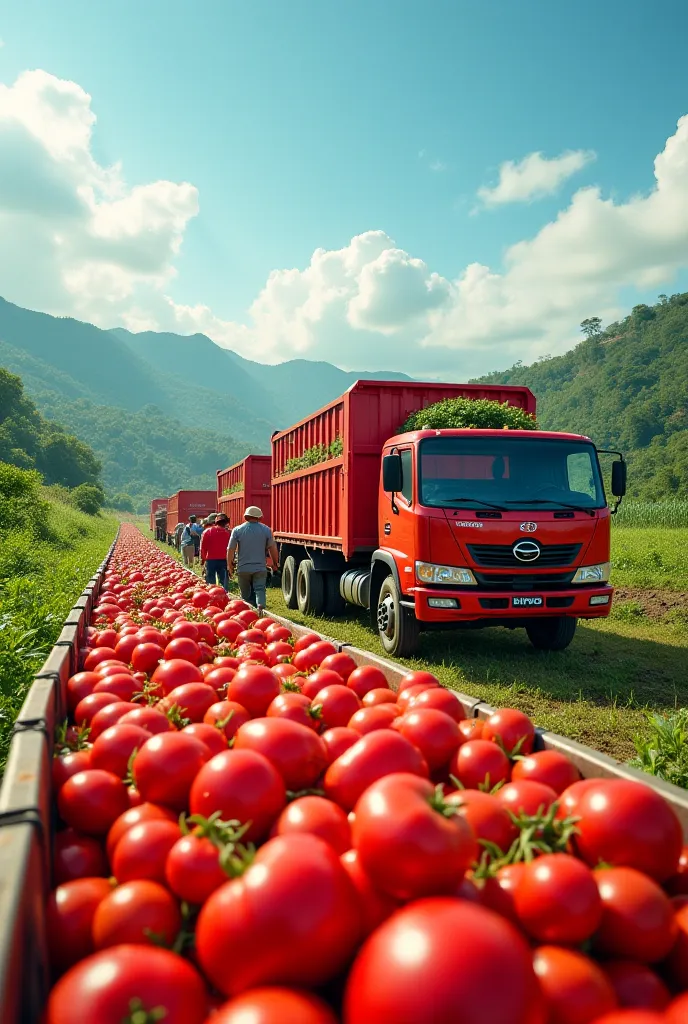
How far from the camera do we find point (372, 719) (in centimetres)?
304

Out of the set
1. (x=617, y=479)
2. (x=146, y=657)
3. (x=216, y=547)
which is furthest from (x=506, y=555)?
(x=216, y=547)

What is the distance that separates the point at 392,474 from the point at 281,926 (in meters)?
6.21

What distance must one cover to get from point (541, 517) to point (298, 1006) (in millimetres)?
6025

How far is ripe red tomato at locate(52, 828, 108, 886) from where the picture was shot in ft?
7.08

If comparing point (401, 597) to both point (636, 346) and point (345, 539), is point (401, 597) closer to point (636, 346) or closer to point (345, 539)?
point (345, 539)

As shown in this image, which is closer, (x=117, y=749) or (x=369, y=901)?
(x=369, y=901)

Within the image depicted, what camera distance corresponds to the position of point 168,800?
2332 mm

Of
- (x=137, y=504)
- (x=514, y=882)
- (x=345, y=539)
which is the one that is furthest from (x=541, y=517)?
(x=137, y=504)

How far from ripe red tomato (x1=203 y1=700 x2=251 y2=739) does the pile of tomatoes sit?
0.22 ft

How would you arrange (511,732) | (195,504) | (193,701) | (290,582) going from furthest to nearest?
(195,504) → (290,582) → (193,701) → (511,732)

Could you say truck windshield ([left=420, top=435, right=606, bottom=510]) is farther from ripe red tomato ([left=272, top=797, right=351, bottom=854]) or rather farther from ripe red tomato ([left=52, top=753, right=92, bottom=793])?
ripe red tomato ([left=272, top=797, right=351, bottom=854])

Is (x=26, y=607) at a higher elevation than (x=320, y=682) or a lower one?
lower

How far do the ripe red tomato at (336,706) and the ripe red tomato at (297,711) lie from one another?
61mm

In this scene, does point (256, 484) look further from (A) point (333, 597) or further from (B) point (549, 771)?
(B) point (549, 771)
